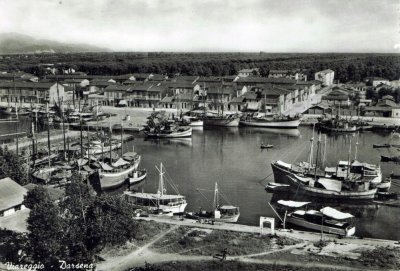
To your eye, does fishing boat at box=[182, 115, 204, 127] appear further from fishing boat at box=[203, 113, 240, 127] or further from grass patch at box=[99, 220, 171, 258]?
grass patch at box=[99, 220, 171, 258]

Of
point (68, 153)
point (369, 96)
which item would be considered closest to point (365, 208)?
point (68, 153)

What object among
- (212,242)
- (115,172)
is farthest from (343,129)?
(212,242)

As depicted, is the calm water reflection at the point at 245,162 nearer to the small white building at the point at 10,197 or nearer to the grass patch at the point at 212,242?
the grass patch at the point at 212,242

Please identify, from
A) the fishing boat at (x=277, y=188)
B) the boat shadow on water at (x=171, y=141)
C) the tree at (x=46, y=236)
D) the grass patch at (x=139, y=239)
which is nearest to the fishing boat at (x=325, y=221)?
the fishing boat at (x=277, y=188)

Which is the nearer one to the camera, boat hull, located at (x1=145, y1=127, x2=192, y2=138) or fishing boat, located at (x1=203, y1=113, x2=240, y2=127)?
boat hull, located at (x1=145, y1=127, x2=192, y2=138)

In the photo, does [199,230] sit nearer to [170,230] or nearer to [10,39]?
[170,230]

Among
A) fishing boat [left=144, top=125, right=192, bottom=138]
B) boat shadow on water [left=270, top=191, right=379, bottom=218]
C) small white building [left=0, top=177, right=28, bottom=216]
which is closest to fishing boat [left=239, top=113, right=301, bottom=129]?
fishing boat [left=144, top=125, right=192, bottom=138]

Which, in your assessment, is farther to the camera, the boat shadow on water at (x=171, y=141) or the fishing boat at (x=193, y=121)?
the fishing boat at (x=193, y=121)
